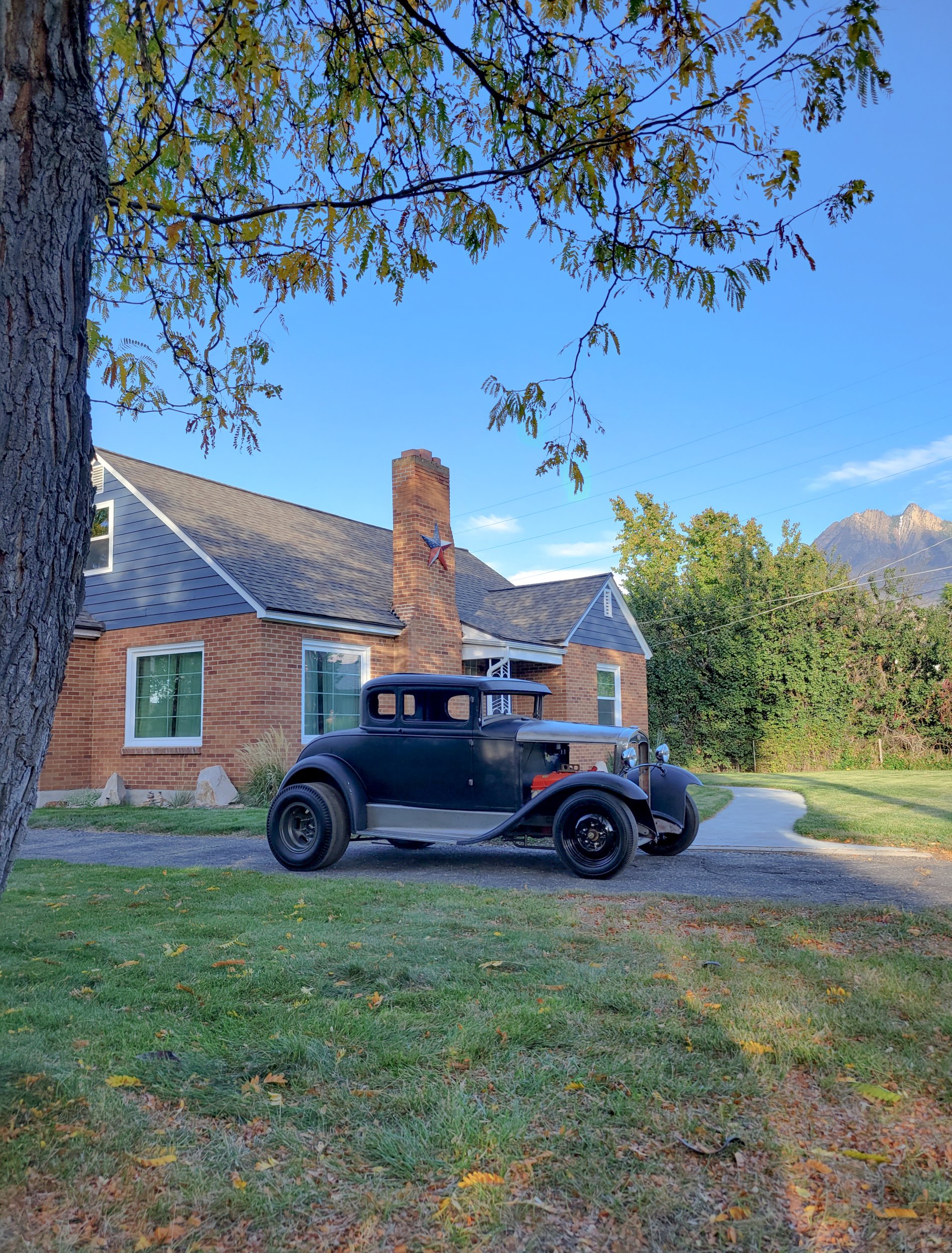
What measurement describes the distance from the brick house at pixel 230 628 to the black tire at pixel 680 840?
7.19m

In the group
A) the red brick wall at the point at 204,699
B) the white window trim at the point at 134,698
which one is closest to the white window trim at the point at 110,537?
the red brick wall at the point at 204,699

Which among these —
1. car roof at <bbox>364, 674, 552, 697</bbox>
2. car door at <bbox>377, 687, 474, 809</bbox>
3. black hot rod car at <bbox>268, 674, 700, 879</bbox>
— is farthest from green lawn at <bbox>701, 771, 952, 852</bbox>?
car door at <bbox>377, 687, 474, 809</bbox>

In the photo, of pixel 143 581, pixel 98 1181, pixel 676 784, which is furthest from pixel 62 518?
pixel 143 581

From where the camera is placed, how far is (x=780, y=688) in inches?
942

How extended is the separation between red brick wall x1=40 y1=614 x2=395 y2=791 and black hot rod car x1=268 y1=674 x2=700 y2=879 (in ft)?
18.8

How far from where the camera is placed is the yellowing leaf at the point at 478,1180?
239 centimetres

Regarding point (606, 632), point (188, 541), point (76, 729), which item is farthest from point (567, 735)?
point (606, 632)

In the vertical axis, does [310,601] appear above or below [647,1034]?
above

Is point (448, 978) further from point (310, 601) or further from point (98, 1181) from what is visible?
point (310, 601)

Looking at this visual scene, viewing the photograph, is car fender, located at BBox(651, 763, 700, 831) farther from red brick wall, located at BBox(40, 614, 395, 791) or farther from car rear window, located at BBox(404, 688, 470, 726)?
red brick wall, located at BBox(40, 614, 395, 791)

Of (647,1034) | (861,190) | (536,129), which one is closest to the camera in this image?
(647,1034)

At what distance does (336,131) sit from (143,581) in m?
12.1

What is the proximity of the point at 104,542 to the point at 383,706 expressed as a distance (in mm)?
10258

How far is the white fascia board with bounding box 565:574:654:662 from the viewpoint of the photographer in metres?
20.7
